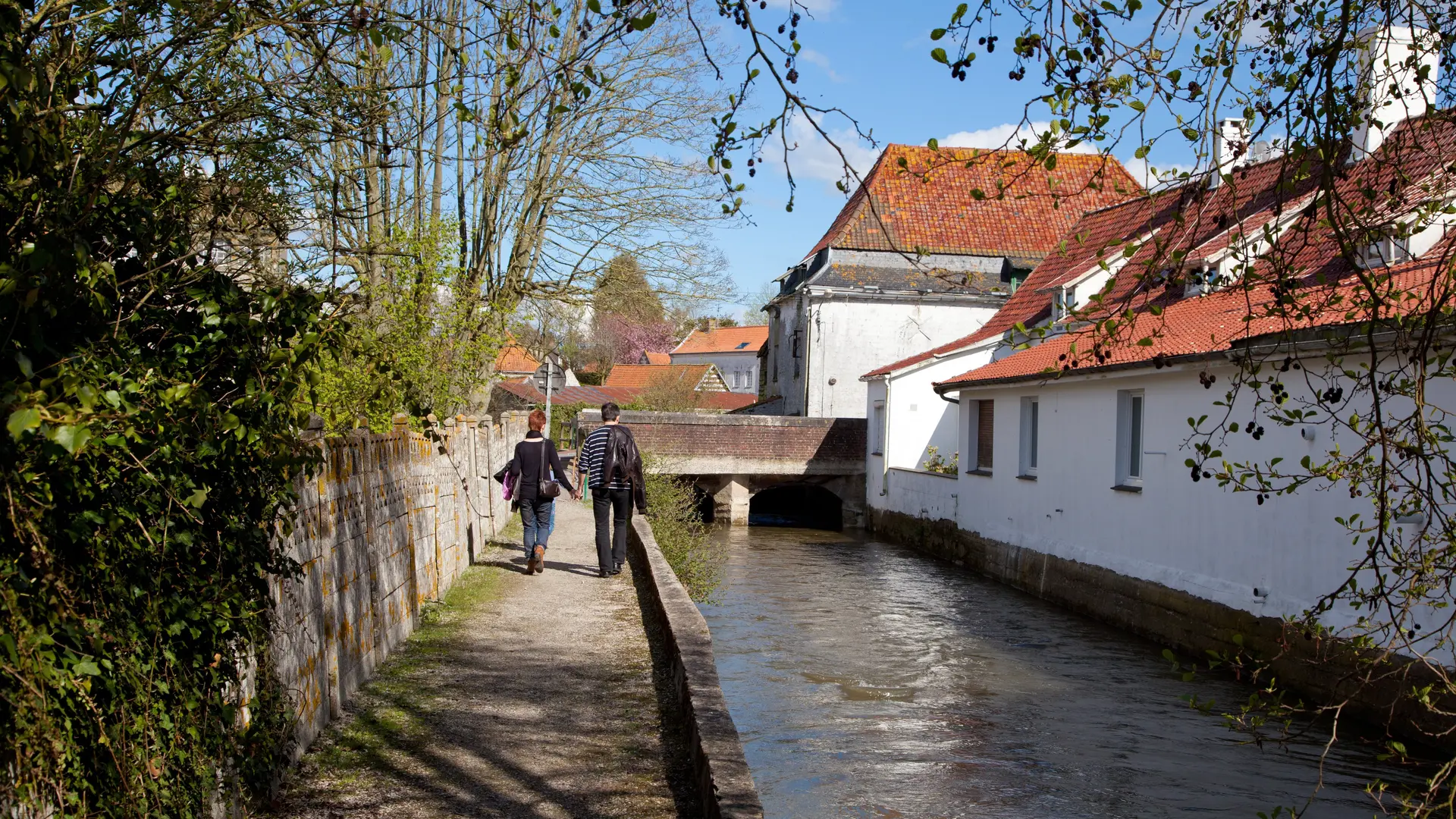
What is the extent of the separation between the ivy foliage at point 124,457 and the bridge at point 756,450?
28.2 metres

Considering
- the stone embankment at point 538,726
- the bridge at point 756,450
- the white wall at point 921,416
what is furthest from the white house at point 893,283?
the stone embankment at point 538,726

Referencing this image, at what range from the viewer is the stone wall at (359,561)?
5652 mm

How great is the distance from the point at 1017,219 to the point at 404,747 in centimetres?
3710

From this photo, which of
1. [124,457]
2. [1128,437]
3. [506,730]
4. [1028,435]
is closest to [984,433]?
[1028,435]

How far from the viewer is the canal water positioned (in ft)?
29.5

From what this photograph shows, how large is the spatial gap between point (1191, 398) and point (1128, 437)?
2.27 m

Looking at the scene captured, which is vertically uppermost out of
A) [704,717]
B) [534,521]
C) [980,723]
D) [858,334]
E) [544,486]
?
[858,334]

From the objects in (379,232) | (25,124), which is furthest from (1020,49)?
(379,232)

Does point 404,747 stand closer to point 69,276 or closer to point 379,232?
point 69,276

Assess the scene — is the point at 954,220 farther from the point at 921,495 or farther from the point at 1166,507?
the point at 1166,507

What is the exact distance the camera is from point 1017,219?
4050cm

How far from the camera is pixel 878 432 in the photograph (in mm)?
31516

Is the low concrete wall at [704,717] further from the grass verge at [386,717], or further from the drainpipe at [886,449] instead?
the drainpipe at [886,449]

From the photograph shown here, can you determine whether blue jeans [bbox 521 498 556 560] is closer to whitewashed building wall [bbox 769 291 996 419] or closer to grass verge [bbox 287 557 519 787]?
grass verge [bbox 287 557 519 787]
